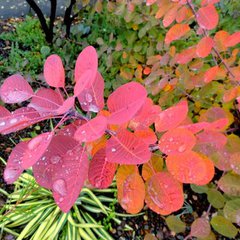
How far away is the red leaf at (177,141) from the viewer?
0.90 meters

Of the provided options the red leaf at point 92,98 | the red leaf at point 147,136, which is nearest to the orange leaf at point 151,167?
the red leaf at point 147,136

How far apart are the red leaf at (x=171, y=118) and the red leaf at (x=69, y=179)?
207mm

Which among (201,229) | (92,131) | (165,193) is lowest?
(201,229)

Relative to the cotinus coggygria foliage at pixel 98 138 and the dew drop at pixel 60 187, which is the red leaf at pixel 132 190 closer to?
the cotinus coggygria foliage at pixel 98 138

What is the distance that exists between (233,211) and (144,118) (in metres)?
0.45

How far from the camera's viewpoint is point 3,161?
2.28 meters

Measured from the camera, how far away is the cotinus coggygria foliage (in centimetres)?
85

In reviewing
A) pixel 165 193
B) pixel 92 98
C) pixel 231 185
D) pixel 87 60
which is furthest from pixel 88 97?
pixel 231 185

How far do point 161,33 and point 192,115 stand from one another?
2.07ft

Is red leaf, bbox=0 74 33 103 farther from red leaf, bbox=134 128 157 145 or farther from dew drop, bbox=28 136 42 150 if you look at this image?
red leaf, bbox=134 128 157 145

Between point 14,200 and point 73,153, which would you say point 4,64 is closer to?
point 14,200

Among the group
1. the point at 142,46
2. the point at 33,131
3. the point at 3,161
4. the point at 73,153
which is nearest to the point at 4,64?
the point at 33,131

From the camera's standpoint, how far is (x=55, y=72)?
38.9 inches

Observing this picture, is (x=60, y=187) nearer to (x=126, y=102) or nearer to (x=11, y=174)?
(x=11, y=174)
